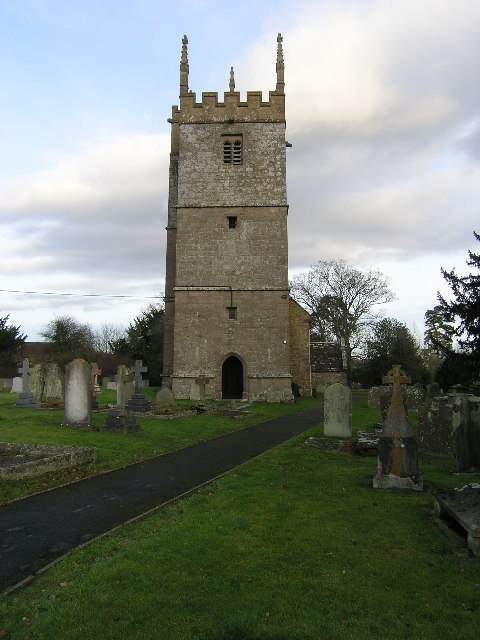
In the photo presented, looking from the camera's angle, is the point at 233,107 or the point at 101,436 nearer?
the point at 101,436

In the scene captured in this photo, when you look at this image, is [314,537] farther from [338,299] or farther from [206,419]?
[338,299]

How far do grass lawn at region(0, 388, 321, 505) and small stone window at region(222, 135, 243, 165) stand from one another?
14316mm

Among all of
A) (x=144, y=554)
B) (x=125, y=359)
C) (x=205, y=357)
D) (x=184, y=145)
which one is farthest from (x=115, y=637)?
(x=125, y=359)

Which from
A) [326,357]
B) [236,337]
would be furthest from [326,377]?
[236,337]

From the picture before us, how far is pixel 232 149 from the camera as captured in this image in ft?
84.0

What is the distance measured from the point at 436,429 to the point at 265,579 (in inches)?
258

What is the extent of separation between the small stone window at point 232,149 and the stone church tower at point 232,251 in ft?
0.17

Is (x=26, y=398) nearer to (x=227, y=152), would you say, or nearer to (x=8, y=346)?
(x=227, y=152)

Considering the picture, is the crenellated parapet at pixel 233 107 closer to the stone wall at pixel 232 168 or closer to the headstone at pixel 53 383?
the stone wall at pixel 232 168

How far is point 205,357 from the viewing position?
2412 centimetres

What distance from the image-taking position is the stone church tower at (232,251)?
24125 millimetres

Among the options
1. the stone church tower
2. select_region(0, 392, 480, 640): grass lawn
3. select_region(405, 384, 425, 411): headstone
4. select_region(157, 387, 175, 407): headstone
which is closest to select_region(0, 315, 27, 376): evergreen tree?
the stone church tower

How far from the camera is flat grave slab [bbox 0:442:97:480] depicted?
7.11m

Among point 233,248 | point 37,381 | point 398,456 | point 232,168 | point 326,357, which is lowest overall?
point 398,456
